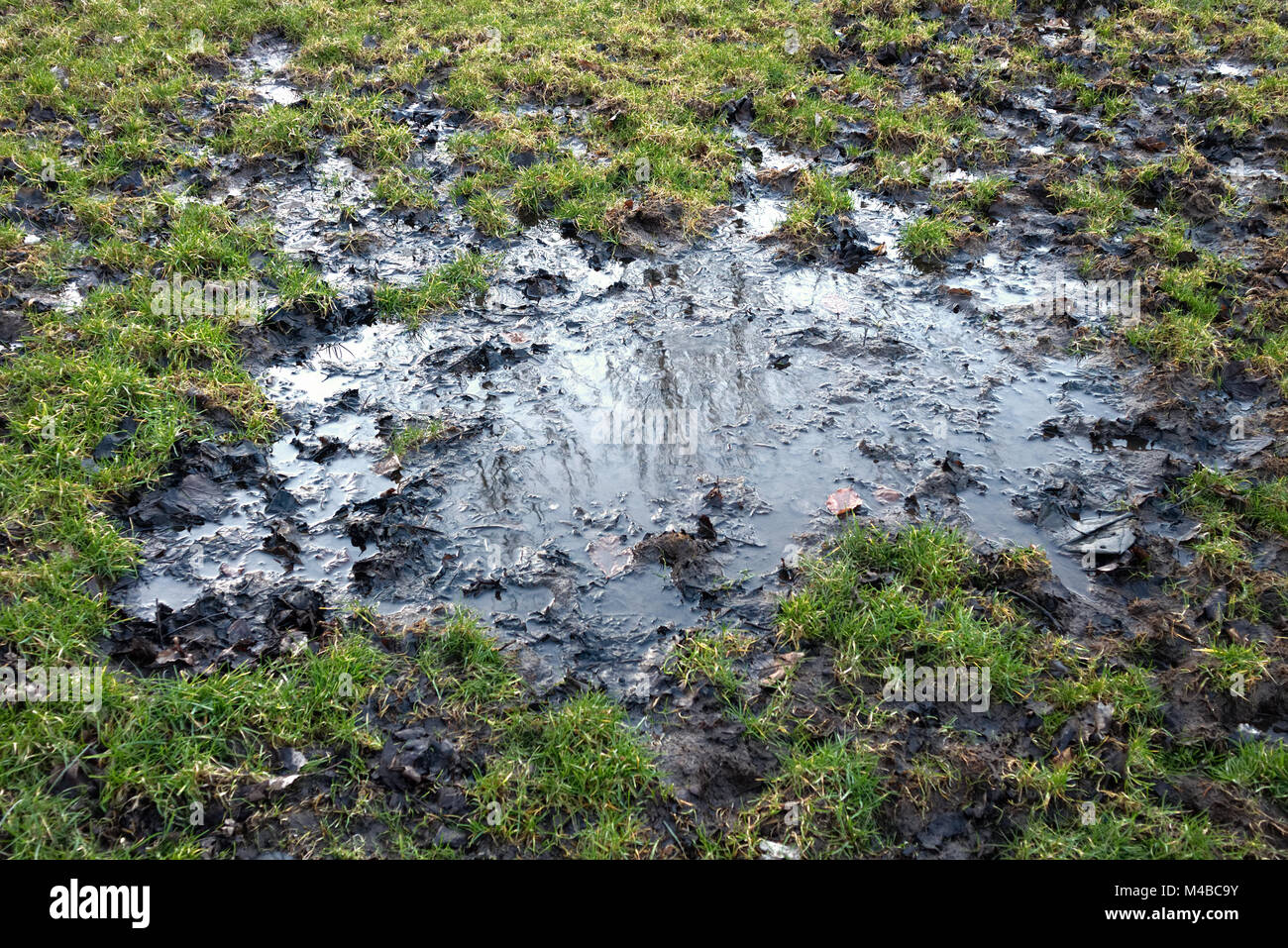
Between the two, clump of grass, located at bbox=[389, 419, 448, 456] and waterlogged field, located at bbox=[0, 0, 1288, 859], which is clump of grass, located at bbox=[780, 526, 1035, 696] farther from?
clump of grass, located at bbox=[389, 419, 448, 456]

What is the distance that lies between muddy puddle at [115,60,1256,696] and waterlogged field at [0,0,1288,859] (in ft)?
0.09

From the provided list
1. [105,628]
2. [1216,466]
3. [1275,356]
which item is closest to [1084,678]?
[1216,466]

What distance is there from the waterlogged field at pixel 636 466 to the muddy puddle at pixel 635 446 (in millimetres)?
29

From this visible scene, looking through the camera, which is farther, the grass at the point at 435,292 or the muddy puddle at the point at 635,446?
the grass at the point at 435,292

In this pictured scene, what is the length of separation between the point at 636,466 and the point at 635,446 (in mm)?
182

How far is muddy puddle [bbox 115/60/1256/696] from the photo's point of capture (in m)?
4.17

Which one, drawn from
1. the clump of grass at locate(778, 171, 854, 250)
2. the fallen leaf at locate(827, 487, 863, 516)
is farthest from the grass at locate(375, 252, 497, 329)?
the fallen leaf at locate(827, 487, 863, 516)

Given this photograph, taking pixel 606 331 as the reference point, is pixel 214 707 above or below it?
below

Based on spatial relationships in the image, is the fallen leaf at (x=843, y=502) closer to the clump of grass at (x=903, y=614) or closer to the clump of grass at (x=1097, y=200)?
the clump of grass at (x=903, y=614)

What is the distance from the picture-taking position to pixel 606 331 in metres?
5.90

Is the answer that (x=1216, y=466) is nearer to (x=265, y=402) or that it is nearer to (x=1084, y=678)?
(x=1084, y=678)

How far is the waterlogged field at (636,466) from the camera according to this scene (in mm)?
3326

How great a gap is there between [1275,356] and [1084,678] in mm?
3276

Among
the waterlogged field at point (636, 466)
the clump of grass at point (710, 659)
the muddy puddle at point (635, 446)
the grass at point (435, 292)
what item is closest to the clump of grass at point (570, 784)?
the waterlogged field at point (636, 466)
